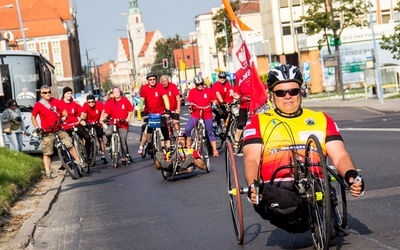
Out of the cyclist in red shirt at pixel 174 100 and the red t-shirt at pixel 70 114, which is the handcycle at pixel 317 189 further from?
the red t-shirt at pixel 70 114

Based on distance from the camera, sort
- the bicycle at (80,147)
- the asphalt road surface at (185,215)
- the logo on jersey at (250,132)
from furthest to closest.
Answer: the bicycle at (80,147), the asphalt road surface at (185,215), the logo on jersey at (250,132)

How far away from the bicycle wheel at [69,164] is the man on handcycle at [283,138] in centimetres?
1344

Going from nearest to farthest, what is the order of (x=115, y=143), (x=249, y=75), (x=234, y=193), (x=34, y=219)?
(x=234, y=193)
(x=34, y=219)
(x=249, y=75)
(x=115, y=143)

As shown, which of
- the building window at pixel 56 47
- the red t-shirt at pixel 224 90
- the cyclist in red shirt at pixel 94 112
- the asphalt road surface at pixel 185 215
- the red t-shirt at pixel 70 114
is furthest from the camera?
the building window at pixel 56 47

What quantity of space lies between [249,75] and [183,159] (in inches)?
Result: 261

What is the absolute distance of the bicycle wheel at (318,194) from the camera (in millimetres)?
7258

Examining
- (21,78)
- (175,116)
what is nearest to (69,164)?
(175,116)

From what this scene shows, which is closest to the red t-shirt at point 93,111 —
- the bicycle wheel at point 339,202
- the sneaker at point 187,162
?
the sneaker at point 187,162

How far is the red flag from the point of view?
2198cm

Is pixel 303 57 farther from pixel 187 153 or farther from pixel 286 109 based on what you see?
pixel 286 109

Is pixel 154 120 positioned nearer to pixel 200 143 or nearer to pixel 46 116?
pixel 46 116

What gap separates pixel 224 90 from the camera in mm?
25094

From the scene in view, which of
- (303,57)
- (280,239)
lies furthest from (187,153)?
(303,57)

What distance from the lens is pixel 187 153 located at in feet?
59.0
